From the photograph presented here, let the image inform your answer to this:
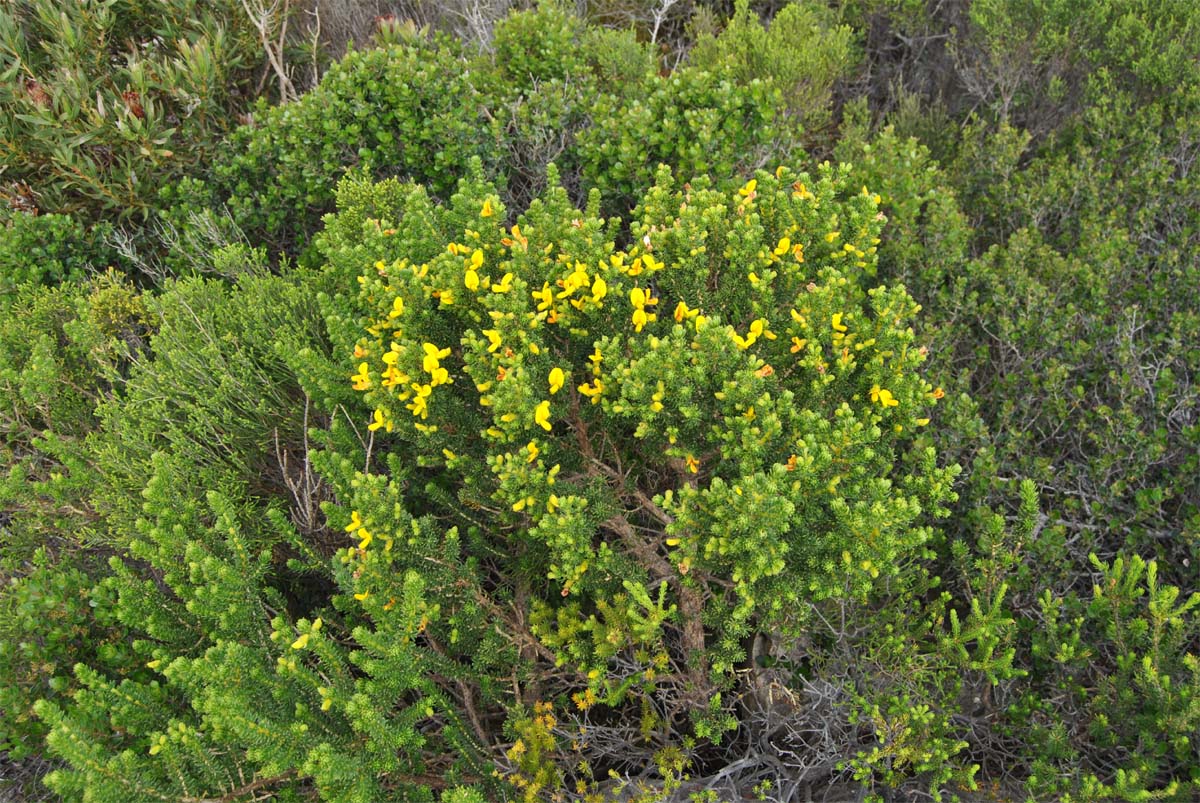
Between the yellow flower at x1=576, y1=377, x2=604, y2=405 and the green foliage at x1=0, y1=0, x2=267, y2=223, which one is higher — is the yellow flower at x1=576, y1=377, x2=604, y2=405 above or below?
below

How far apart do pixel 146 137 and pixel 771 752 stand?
415 centimetres

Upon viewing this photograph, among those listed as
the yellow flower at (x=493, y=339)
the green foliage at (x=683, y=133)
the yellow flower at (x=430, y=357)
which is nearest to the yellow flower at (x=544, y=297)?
the yellow flower at (x=493, y=339)

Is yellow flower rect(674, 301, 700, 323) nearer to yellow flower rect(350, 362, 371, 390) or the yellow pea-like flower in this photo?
the yellow pea-like flower

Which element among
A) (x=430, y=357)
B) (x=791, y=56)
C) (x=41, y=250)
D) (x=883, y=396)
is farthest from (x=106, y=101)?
(x=883, y=396)

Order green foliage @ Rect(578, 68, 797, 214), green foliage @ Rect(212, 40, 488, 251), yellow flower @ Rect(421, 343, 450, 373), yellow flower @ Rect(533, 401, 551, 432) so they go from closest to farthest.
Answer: yellow flower @ Rect(533, 401, 551, 432) → yellow flower @ Rect(421, 343, 450, 373) → green foliage @ Rect(578, 68, 797, 214) → green foliage @ Rect(212, 40, 488, 251)

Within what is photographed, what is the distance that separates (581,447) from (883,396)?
0.96 metres

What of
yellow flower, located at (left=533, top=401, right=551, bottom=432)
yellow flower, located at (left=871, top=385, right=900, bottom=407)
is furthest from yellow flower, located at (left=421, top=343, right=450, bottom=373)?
yellow flower, located at (left=871, top=385, right=900, bottom=407)

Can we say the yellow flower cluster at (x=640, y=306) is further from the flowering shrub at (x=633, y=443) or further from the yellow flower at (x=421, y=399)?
the yellow flower at (x=421, y=399)

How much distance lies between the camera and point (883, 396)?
2.39m

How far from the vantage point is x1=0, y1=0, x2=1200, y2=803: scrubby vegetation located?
2211 mm

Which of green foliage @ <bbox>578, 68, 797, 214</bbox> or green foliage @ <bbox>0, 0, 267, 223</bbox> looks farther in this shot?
green foliage @ <bbox>0, 0, 267, 223</bbox>

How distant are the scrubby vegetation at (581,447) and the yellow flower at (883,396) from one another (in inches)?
1.2

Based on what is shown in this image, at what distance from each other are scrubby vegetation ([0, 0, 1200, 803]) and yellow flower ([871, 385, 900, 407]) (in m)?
0.03

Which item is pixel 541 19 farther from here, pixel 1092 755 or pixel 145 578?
pixel 1092 755
